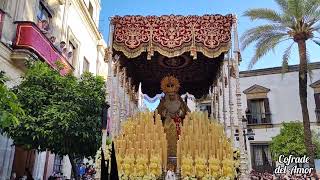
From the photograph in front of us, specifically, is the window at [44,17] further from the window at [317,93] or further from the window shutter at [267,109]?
the window at [317,93]

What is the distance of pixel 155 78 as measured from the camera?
1041 cm

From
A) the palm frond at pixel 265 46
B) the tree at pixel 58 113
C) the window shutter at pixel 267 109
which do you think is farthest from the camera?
the window shutter at pixel 267 109

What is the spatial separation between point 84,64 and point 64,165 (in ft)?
22.4

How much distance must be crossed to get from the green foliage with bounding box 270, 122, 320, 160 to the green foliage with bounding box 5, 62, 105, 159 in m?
13.4

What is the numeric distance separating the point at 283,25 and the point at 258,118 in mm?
10556

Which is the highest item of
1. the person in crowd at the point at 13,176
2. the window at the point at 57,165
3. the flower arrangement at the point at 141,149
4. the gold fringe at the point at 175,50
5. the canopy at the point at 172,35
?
the canopy at the point at 172,35

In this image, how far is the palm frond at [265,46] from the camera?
48.6 feet

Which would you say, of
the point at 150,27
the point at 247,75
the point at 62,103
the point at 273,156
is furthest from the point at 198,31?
the point at 247,75

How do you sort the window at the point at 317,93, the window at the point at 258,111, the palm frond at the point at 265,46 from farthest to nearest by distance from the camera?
the window at the point at 258,111, the window at the point at 317,93, the palm frond at the point at 265,46

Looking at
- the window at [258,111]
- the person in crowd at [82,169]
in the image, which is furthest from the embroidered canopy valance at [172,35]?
the window at [258,111]

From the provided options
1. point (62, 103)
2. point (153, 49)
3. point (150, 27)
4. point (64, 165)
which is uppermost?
point (150, 27)

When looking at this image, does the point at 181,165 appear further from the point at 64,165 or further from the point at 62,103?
the point at 64,165

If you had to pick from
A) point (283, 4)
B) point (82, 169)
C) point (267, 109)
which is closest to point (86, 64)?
point (82, 169)

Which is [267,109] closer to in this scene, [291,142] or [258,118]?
[258,118]
